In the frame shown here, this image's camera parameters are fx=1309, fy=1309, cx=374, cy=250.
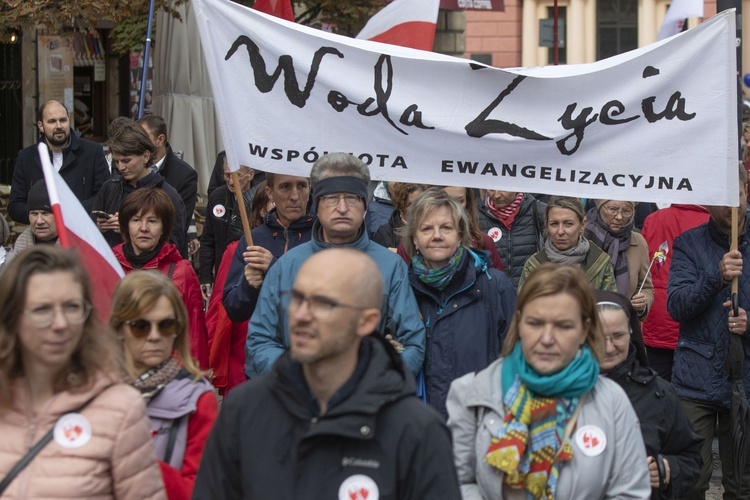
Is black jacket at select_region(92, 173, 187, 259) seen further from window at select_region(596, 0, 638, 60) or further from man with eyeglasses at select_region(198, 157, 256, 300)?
window at select_region(596, 0, 638, 60)

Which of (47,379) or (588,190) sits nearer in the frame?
(47,379)

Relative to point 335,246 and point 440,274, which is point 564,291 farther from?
point 335,246

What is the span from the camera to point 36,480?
11.5 ft

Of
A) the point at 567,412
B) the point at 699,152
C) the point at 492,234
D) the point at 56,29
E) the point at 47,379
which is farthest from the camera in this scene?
the point at 56,29

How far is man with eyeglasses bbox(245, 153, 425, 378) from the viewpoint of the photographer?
543 centimetres

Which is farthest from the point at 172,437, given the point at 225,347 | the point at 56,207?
the point at 225,347

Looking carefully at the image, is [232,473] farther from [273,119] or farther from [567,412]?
[273,119]

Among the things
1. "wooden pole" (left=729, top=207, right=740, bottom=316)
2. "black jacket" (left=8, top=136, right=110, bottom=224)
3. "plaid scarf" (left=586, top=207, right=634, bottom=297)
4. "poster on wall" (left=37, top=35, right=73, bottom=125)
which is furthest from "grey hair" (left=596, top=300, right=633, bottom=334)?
"poster on wall" (left=37, top=35, right=73, bottom=125)

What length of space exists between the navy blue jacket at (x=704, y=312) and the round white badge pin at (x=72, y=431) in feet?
12.8

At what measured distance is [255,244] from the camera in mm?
6438

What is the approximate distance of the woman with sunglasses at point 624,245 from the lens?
303 inches

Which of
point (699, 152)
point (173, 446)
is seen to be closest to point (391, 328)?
point (173, 446)

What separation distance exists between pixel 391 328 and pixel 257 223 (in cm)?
267

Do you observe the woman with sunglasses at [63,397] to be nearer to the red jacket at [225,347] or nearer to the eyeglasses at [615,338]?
the eyeglasses at [615,338]
